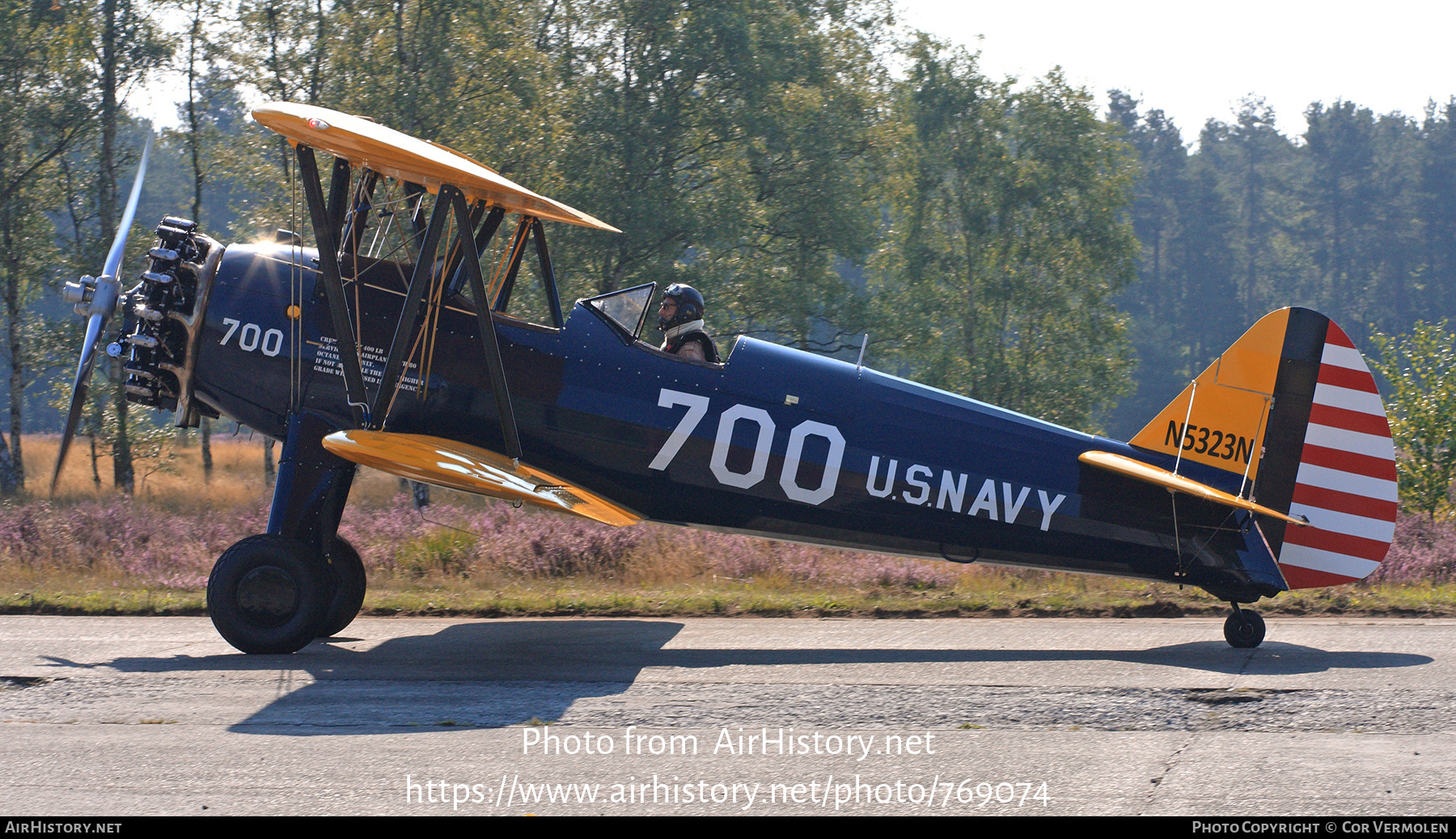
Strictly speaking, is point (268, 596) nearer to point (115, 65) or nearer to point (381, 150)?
point (381, 150)

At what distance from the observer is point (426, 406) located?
782cm

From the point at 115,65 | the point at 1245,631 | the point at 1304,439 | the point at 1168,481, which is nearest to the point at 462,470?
the point at 1168,481

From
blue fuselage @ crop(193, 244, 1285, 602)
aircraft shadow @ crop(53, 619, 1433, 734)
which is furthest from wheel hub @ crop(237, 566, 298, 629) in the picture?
blue fuselage @ crop(193, 244, 1285, 602)

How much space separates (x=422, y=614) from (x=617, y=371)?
2849mm

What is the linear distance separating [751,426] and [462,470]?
6.95ft

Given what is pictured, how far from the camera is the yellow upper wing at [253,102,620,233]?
6742 millimetres

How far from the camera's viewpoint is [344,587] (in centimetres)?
817

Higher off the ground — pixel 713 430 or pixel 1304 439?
pixel 1304 439

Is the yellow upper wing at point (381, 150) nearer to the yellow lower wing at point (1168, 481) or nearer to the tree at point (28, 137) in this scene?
the yellow lower wing at point (1168, 481)

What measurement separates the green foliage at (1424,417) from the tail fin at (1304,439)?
6.47 metres

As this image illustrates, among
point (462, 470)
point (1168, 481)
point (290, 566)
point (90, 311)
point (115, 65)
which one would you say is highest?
point (115, 65)

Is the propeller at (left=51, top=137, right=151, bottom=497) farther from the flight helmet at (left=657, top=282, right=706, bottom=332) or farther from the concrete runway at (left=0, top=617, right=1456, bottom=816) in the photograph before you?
the flight helmet at (left=657, top=282, right=706, bottom=332)

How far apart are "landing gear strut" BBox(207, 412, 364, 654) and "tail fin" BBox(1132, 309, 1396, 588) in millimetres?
5709

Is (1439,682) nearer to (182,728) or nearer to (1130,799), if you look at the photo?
(1130,799)
